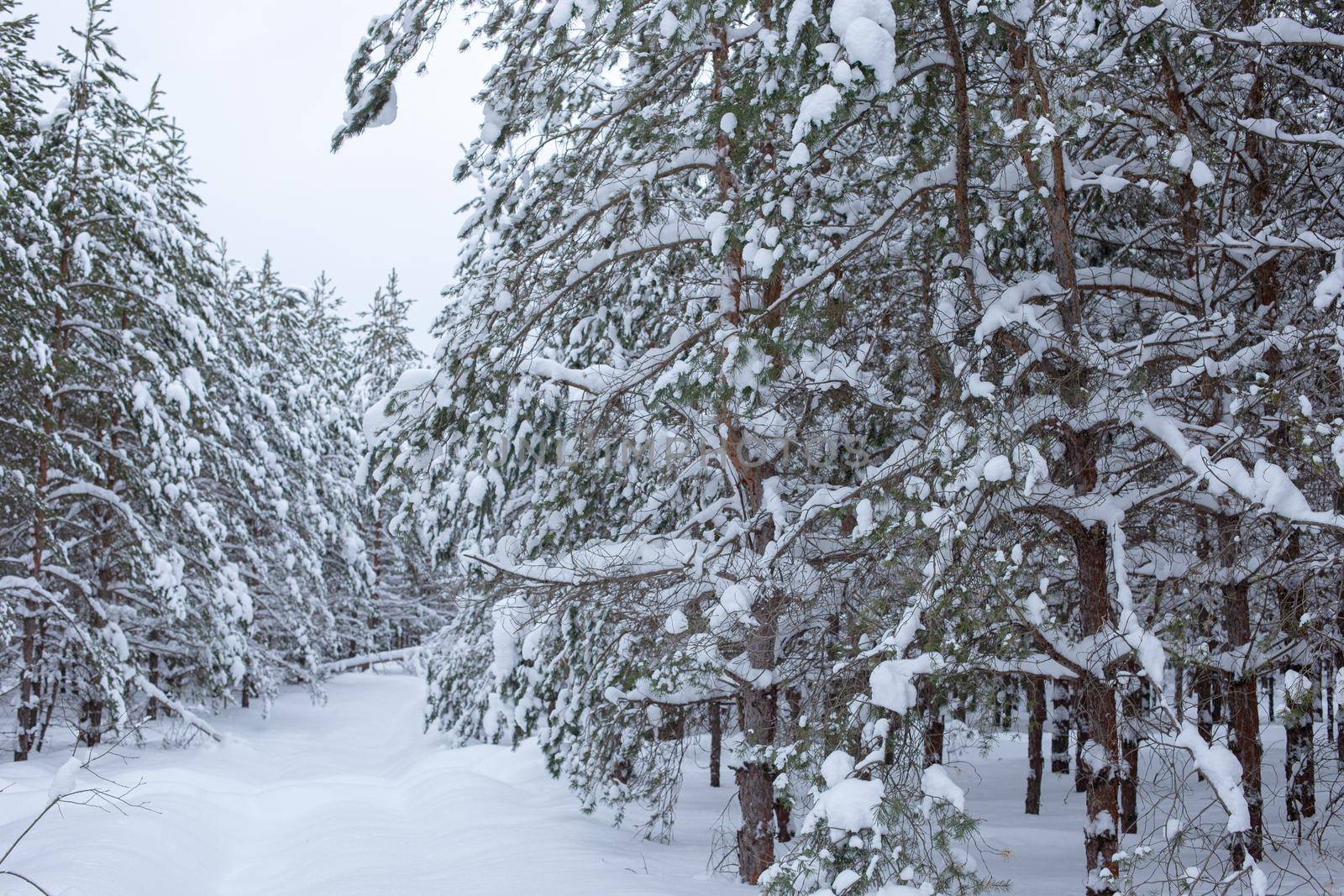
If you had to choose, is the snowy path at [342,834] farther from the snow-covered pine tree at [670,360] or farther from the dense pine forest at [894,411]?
the snow-covered pine tree at [670,360]

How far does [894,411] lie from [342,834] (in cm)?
737

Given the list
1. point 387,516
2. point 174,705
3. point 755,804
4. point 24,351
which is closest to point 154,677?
point 174,705

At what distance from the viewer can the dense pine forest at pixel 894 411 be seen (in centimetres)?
445

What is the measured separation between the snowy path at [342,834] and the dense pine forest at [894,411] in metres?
0.65

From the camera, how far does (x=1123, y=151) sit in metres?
7.12

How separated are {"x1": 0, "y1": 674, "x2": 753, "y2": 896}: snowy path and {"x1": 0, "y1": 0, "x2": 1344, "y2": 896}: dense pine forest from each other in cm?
65

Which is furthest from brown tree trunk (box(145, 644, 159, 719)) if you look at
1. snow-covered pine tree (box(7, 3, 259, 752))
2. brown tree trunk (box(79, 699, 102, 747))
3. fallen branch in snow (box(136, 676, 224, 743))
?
snow-covered pine tree (box(7, 3, 259, 752))

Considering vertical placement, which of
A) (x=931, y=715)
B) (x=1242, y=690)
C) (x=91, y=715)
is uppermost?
(x=1242, y=690)

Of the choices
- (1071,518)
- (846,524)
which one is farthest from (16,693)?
(1071,518)

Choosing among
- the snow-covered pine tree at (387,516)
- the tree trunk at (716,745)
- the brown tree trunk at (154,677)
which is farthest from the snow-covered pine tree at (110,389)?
the snow-covered pine tree at (387,516)

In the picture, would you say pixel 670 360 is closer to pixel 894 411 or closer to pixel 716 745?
pixel 894 411

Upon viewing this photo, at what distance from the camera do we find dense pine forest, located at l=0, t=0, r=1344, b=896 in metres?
4.45

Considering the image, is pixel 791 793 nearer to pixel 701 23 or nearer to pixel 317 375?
pixel 701 23

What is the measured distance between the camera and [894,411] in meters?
6.11
